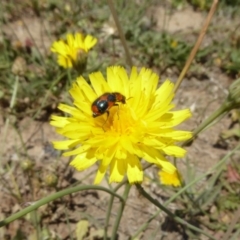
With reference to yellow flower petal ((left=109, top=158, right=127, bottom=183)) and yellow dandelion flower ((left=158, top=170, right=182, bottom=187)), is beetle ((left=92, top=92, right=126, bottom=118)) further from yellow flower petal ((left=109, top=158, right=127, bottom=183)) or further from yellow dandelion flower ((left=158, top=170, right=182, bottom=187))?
yellow dandelion flower ((left=158, top=170, right=182, bottom=187))

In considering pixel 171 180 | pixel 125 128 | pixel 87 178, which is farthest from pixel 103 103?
pixel 87 178

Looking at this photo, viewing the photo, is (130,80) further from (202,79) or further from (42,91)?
(202,79)

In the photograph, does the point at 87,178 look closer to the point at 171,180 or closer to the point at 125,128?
the point at 171,180

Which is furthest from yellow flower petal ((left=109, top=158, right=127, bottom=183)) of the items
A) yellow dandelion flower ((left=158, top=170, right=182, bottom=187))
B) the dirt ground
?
yellow dandelion flower ((left=158, top=170, right=182, bottom=187))

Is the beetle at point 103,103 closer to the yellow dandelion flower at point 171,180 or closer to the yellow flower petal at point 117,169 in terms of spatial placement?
the yellow flower petal at point 117,169

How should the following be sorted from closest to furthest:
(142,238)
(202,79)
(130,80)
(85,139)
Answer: (85,139), (130,80), (142,238), (202,79)

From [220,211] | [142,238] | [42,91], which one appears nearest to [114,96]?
[142,238]

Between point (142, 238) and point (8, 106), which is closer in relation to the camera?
point (142, 238)

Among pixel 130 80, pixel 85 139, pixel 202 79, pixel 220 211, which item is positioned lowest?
pixel 220 211
